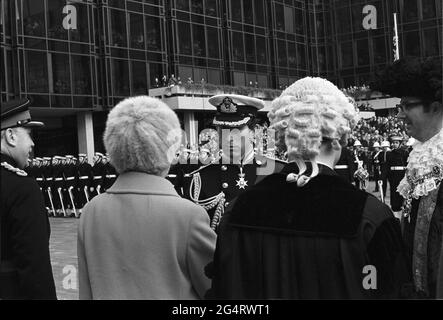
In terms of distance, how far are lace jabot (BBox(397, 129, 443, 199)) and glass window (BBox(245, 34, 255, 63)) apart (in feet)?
124

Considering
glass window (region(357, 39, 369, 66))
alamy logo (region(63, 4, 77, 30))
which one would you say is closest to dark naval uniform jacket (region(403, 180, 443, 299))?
alamy logo (region(63, 4, 77, 30))

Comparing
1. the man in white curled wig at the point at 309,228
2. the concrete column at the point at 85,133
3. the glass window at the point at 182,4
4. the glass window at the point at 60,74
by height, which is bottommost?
the man in white curled wig at the point at 309,228

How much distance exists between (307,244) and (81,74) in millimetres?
30967

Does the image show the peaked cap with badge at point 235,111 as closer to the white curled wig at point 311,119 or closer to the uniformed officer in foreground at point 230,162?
the uniformed officer in foreground at point 230,162

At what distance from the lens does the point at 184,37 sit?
1442 inches

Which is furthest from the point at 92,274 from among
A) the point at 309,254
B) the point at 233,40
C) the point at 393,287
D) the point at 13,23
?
the point at 233,40

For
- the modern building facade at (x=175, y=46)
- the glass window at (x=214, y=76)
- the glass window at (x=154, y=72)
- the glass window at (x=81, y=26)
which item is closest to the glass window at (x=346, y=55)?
the modern building facade at (x=175, y=46)

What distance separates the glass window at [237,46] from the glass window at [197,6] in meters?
2.87

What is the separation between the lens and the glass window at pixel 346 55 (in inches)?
1820

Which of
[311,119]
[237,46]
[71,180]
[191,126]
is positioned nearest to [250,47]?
[237,46]

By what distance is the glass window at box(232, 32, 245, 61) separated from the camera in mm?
39525

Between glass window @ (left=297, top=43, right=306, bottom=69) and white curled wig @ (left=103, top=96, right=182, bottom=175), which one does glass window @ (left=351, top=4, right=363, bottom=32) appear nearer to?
glass window @ (left=297, top=43, right=306, bottom=69)

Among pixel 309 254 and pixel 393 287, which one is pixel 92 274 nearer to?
pixel 309 254

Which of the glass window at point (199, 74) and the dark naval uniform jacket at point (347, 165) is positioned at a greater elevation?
the glass window at point (199, 74)
